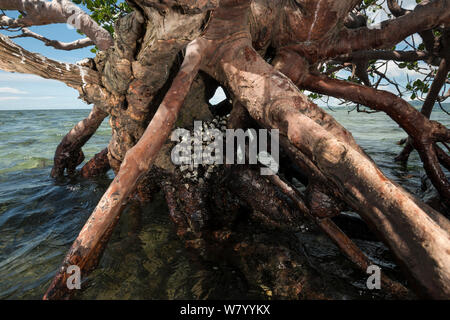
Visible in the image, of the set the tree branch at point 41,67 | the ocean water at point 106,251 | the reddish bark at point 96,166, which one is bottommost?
the ocean water at point 106,251

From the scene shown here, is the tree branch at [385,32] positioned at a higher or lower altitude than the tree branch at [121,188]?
higher

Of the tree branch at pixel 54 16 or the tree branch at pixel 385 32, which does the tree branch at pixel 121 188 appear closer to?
the tree branch at pixel 385 32

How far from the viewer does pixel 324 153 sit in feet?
5.95

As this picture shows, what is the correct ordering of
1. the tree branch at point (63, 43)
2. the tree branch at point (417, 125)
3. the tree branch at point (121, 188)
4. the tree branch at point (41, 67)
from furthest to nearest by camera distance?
the tree branch at point (63, 43)
the tree branch at point (417, 125)
the tree branch at point (41, 67)
the tree branch at point (121, 188)

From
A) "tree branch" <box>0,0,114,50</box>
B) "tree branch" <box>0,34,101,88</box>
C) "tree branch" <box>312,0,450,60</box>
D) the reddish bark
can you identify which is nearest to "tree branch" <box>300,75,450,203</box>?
"tree branch" <box>312,0,450,60</box>

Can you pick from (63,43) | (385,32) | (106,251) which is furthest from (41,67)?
(63,43)

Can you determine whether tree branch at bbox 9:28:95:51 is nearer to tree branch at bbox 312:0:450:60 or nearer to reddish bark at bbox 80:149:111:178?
reddish bark at bbox 80:149:111:178

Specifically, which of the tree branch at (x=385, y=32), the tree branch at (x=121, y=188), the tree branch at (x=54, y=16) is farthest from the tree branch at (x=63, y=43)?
the tree branch at (x=385, y=32)

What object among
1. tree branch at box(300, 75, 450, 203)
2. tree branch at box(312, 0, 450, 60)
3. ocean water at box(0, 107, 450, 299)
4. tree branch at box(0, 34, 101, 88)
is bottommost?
ocean water at box(0, 107, 450, 299)

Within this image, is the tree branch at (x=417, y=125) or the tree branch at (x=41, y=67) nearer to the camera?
the tree branch at (x=41, y=67)

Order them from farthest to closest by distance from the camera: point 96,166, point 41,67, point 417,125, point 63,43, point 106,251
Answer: point 63,43 → point 96,166 → point 417,125 → point 106,251 → point 41,67

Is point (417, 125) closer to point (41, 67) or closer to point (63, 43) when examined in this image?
point (41, 67)

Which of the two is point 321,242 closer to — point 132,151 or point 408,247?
point 408,247
